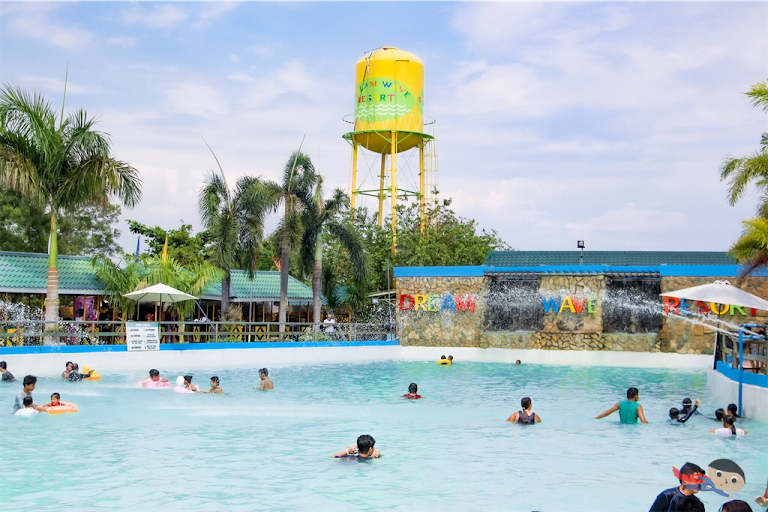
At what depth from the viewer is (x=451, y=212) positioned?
141 ft

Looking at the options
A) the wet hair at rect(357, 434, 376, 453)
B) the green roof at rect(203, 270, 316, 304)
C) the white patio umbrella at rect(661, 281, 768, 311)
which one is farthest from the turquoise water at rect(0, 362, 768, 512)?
the green roof at rect(203, 270, 316, 304)

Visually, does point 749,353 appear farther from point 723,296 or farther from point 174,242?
point 174,242

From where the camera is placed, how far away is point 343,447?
11531 mm

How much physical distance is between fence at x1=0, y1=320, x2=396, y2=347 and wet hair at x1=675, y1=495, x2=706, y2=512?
1880 cm

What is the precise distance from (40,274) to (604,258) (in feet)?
84.0

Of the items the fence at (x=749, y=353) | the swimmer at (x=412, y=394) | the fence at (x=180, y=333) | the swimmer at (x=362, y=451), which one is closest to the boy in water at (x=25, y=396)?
the fence at (x=180, y=333)

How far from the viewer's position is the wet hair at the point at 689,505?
5.41m

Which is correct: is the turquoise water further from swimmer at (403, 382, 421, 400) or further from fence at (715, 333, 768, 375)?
fence at (715, 333, 768, 375)

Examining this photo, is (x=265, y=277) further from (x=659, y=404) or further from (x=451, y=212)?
(x=659, y=404)

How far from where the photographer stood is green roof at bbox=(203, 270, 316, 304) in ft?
108

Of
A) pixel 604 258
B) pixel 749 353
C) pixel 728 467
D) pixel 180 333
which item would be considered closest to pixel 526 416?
pixel 749 353

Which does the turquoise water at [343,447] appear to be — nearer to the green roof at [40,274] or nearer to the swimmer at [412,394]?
the swimmer at [412,394]

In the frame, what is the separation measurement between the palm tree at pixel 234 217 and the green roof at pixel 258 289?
254 cm

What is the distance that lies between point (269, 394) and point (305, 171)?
49.8ft
